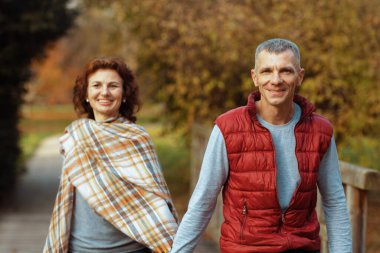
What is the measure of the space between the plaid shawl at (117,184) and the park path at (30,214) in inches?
161

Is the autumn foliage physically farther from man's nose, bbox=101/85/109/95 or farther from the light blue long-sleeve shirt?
the light blue long-sleeve shirt

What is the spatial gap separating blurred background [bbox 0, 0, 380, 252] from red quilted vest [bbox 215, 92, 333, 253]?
16.7 feet

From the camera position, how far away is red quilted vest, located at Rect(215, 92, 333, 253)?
10.9 feet

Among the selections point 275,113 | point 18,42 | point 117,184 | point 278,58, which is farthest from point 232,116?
point 18,42

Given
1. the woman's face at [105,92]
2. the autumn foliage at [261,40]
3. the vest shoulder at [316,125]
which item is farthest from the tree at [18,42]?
the vest shoulder at [316,125]

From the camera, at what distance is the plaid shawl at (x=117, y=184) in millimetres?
4395

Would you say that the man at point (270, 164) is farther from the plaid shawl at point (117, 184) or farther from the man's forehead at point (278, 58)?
the plaid shawl at point (117, 184)

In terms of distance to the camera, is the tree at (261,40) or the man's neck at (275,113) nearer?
the man's neck at (275,113)

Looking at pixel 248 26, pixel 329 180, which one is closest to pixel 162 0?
pixel 248 26

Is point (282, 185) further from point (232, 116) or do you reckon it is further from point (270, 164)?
point (232, 116)

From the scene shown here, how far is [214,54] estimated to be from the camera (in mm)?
10672

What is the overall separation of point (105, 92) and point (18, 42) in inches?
267

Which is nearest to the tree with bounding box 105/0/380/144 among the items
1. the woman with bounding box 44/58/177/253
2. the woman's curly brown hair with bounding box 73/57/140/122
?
the woman's curly brown hair with bounding box 73/57/140/122

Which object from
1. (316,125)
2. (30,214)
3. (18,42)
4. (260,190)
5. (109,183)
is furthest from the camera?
(30,214)
